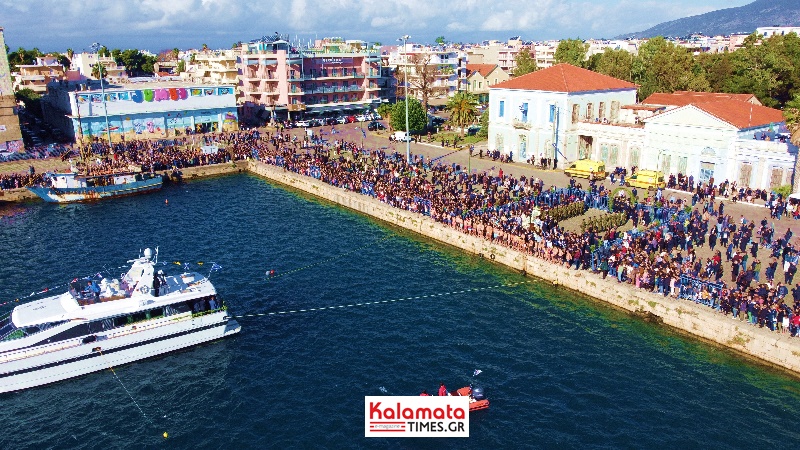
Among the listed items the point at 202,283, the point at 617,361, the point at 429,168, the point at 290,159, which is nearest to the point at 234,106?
the point at 290,159

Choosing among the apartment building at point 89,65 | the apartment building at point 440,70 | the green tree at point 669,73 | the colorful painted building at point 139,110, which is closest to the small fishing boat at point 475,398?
the colorful painted building at point 139,110

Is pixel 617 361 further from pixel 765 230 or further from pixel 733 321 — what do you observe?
pixel 765 230

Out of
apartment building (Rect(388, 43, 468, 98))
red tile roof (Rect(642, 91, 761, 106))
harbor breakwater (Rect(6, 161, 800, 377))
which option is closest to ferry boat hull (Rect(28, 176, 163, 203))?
harbor breakwater (Rect(6, 161, 800, 377))

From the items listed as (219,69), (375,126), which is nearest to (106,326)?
(375,126)

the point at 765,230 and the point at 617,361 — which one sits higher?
the point at 765,230

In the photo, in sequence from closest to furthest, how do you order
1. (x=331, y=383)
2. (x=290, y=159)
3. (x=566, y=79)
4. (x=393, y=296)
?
(x=331, y=383), (x=393, y=296), (x=566, y=79), (x=290, y=159)
